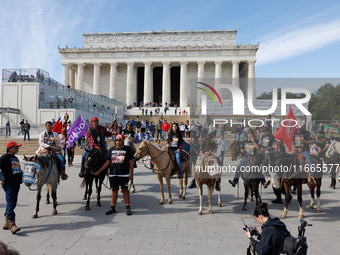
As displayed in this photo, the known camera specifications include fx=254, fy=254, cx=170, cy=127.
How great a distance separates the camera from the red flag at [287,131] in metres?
7.98

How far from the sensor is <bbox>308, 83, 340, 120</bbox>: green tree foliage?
8.61m

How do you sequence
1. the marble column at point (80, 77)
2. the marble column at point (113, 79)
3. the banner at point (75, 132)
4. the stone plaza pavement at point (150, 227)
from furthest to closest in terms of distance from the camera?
1. the marble column at point (80, 77)
2. the marble column at point (113, 79)
3. the banner at point (75, 132)
4. the stone plaza pavement at point (150, 227)

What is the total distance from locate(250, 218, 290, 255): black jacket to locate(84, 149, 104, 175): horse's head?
18.5ft

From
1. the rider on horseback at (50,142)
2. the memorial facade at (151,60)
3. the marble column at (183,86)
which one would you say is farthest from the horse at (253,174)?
the marble column at (183,86)

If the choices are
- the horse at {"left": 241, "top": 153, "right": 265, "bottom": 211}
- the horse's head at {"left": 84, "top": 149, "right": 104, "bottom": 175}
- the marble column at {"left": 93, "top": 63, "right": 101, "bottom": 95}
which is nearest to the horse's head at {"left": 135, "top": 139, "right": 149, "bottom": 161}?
the horse's head at {"left": 84, "top": 149, "right": 104, "bottom": 175}

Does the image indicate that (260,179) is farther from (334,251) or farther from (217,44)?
(217,44)

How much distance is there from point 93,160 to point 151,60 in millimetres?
50574

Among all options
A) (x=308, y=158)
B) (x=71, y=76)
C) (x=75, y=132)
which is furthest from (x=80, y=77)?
(x=308, y=158)

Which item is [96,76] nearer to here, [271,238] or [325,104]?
[325,104]

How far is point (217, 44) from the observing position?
57.8 m

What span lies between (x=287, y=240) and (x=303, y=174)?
484 cm

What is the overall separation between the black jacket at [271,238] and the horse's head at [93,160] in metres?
5.65

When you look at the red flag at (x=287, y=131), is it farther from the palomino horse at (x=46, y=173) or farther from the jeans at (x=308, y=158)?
the palomino horse at (x=46, y=173)

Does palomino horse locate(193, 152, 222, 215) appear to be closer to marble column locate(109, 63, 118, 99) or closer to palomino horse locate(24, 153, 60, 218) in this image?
palomino horse locate(24, 153, 60, 218)
